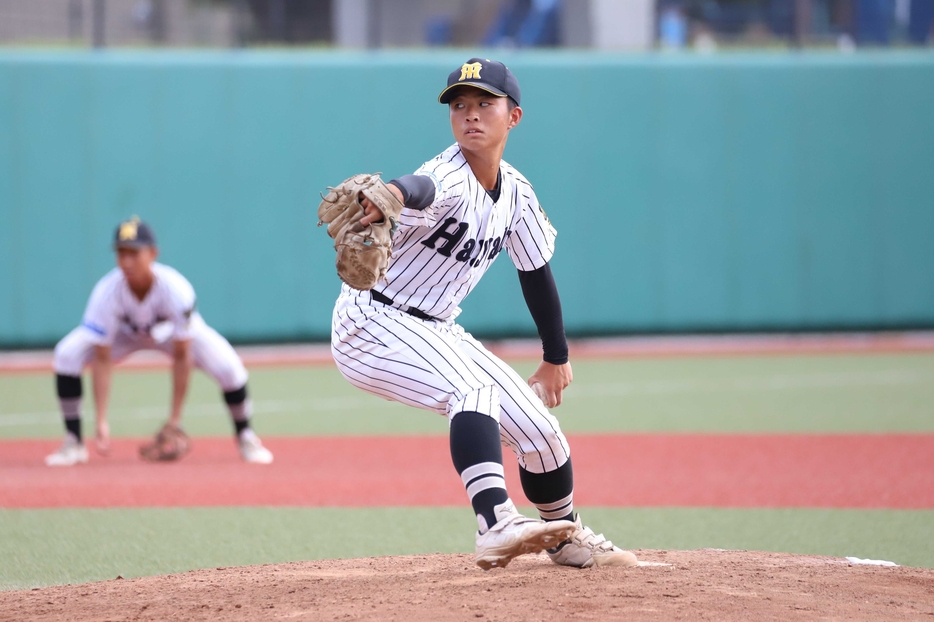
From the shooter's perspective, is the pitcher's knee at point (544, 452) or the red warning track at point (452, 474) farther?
the red warning track at point (452, 474)

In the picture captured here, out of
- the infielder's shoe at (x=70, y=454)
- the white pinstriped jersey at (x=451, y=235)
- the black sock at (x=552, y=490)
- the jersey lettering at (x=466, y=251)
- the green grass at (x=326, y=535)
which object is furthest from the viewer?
the infielder's shoe at (x=70, y=454)

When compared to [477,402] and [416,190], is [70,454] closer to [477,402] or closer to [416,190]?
[477,402]

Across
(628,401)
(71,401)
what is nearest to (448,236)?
(71,401)

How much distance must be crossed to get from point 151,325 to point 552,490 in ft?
12.6

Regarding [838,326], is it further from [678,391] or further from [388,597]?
[388,597]

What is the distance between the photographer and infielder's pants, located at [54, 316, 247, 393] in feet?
22.2

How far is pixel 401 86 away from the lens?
1337cm

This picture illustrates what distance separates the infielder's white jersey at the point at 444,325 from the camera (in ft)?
11.1

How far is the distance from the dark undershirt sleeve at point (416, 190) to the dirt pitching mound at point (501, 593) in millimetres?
1097

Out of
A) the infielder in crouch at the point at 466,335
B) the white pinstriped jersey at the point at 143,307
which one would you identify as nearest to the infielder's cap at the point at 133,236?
the white pinstriped jersey at the point at 143,307

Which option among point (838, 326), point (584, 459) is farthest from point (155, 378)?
point (838, 326)

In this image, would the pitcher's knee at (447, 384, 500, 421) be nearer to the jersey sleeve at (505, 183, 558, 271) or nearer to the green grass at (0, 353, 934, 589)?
the jersey sleeve at (505, 183, 558, 271)

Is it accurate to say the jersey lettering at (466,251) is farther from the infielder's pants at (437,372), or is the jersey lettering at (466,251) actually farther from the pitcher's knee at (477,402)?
the pitcher's knee at (477,402)

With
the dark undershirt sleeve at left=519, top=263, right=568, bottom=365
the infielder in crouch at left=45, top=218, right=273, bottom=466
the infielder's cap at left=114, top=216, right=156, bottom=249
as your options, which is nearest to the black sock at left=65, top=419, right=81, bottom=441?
the infielder in crouch at left=45, top=218, right=273, bottom=466
